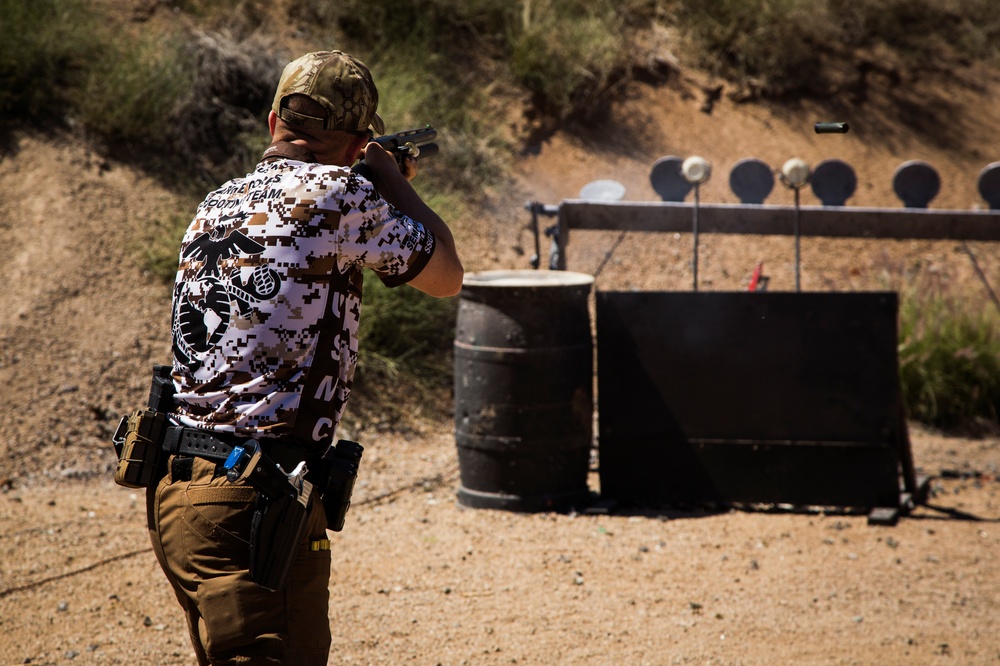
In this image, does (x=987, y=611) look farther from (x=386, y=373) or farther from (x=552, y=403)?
(x=386, y=373)

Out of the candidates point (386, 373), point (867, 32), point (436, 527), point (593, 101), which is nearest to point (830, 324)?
point (436, 527)

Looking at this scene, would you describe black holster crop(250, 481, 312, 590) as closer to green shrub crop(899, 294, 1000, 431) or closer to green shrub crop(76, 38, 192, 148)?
green shrub crop(899, 294, 1000, 431)

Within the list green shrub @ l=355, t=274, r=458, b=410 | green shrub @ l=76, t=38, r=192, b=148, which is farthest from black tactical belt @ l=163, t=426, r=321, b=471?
green shrub @ l=76, t=38, r=192, b=148

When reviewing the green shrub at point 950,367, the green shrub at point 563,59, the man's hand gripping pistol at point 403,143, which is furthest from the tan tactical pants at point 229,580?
the green shrub at point 563,59

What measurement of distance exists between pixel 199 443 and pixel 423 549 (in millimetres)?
2704

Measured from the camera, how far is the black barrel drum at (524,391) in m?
5.03

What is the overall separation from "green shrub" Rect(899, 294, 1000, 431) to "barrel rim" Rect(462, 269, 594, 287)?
3141 mm

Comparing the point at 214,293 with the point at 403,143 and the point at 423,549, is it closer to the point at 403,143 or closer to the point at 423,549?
the point at 403,143

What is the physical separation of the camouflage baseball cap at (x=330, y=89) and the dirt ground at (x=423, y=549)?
211cm

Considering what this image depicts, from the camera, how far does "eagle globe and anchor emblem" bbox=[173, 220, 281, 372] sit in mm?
2062

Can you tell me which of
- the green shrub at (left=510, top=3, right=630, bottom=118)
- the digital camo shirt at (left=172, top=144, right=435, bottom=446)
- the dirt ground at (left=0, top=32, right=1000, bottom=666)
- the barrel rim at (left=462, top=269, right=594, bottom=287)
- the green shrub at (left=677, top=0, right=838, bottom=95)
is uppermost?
the green shrub at (left=677, top=0, right=838, bottom=95)

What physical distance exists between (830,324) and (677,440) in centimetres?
104

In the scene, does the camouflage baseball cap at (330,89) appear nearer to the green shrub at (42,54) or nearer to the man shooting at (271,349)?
the man shooting at (271,349)

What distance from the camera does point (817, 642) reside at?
3602 mm
